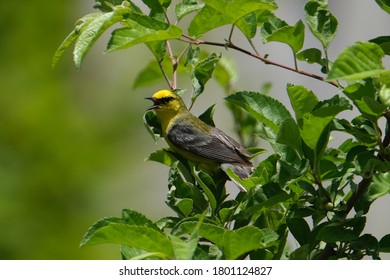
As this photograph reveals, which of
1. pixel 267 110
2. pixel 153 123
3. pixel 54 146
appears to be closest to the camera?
pixel 267 110

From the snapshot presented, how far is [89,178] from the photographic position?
163 inches

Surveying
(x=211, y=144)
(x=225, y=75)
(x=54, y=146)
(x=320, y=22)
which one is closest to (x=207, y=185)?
(x=320, y=22)

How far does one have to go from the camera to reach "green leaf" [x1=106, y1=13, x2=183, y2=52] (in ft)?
5.20

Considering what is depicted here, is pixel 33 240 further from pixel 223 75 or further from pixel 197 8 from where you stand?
pixel 197 8

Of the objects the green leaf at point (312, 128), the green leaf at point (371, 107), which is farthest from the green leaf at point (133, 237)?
the green leaf at point (371, 107)

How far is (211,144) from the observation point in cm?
369

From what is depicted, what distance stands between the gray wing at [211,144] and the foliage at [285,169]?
4.96 ft

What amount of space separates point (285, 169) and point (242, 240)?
0.19m

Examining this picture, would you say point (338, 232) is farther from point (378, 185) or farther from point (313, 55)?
point (313, 55)

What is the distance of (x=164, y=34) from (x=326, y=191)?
489mm

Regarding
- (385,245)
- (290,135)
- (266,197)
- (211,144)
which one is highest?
(290,135)

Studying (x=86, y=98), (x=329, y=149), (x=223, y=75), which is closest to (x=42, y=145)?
(x=86, y=98)

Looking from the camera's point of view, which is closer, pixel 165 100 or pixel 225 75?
pixel 225 75

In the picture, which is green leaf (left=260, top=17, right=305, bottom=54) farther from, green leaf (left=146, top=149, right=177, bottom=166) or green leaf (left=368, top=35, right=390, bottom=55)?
green leaf (left=146, top=149, right=177, bottom=166)
